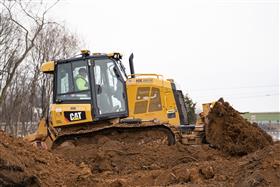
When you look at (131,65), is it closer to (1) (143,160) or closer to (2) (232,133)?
(1) (143,160)

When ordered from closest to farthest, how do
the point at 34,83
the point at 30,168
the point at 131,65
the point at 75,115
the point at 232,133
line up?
the point at 30,168 → the point at 232,133 → the point at 75,115 → the point at 131,65 → the point at 34,83

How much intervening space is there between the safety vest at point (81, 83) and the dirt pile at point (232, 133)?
9.40ft

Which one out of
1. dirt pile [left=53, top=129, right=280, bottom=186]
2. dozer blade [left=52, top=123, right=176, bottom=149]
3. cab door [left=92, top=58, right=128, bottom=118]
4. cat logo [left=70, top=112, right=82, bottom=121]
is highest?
cab door [left=92, top=58, right=128, bottom=118]

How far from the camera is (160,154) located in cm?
996

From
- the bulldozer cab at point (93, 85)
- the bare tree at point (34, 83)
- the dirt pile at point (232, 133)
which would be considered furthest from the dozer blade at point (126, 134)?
the bare tree at point (34, 83)

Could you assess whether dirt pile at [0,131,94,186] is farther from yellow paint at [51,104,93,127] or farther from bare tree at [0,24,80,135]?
A: bare tree at [0,24,80,135]

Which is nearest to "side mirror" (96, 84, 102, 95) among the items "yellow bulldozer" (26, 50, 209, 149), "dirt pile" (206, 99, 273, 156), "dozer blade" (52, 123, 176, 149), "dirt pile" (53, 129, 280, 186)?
"yellow bulldozer" (26, 50, 209, 149)

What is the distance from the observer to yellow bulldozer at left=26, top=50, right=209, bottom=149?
10.6 m

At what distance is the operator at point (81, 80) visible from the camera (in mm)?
11047

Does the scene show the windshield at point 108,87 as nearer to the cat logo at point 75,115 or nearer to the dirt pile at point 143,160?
the cat logo at point 75,115

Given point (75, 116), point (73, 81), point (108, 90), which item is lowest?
point (75, 116)

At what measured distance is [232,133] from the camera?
10195 mm

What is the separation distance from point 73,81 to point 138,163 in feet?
8.53

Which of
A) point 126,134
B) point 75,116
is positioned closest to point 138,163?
point 126,134
